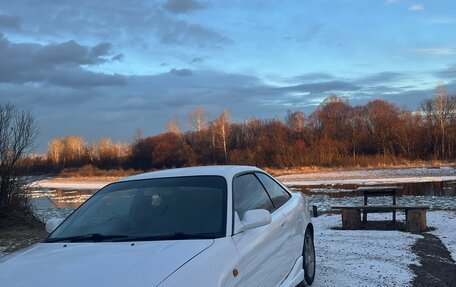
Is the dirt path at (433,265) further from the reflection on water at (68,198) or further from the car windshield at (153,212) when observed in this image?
the reflection on water at (68,198)

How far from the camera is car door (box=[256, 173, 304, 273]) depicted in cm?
503

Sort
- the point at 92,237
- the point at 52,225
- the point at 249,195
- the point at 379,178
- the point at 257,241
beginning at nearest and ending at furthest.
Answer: the point at 92,237 < the point at 257,241 < the point at 52,225 < the point at 249,195 < the point at 379,178

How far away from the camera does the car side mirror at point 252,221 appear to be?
396 centimetres

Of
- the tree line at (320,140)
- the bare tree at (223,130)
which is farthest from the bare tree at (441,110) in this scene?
the bare tree at (223,130)

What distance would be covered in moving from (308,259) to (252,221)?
229 cm

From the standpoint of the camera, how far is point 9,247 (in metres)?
11.0

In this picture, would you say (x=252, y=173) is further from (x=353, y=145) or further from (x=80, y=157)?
(x=80, y=157)

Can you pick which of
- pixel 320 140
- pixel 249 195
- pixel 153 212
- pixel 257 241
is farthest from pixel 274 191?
pixel 320 140

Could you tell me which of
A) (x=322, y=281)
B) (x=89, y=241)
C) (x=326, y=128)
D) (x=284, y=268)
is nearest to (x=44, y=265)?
(x=89, y=241)

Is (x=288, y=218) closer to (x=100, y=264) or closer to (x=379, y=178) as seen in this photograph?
(x=100, y=264)

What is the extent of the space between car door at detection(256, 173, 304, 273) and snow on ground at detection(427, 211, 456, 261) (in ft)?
9.97

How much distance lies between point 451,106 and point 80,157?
8067cm

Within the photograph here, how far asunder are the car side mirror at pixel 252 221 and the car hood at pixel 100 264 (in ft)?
1.28

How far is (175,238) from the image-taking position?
3.78m
